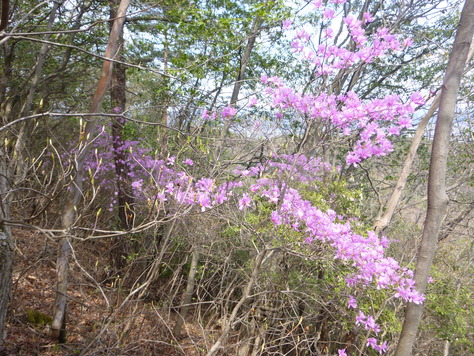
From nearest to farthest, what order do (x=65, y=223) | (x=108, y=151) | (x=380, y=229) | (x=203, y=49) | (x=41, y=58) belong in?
(x=65, y=223)
(x=380, y=229)
(x=41, y=58)
(x=203, y=49)
(x=108, y=151)

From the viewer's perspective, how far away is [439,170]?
11.3 ft

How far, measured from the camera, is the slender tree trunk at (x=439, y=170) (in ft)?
11.3

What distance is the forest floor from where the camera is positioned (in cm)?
425

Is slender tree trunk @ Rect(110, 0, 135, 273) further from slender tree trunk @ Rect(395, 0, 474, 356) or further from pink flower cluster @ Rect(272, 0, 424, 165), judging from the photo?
slender tree trunk @ Rect(395, 0, 474, 356)

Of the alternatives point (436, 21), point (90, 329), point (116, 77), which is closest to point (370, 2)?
point (436, 21)

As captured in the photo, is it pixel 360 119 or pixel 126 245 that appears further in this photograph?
pixel 126 245

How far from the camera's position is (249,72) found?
8867 mm

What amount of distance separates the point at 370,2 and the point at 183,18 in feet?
17.4

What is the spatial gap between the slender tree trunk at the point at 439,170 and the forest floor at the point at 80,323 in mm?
2180

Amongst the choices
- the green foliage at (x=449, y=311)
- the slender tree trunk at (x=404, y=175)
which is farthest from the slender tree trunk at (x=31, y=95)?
the green foliage at (x=449, y=311)

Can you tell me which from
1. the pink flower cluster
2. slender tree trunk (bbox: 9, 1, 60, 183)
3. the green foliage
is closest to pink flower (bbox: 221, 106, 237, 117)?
the pink flower cluster

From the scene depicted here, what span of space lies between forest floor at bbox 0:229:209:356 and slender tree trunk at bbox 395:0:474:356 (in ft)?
7.15

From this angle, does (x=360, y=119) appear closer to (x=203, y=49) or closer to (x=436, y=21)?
(x=203, y=49)

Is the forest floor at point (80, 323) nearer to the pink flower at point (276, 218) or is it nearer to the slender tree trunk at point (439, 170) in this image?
the pink flower at point (276, 218)
